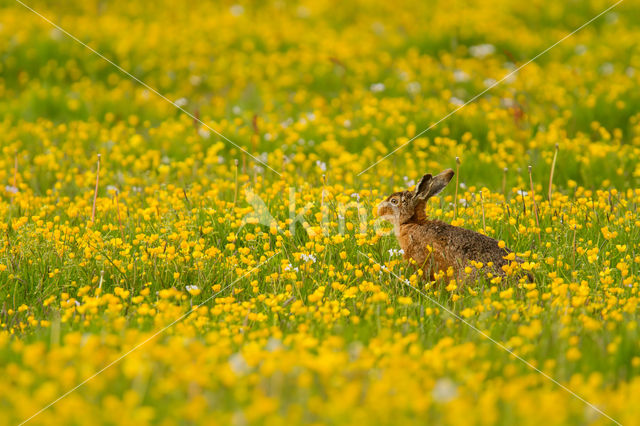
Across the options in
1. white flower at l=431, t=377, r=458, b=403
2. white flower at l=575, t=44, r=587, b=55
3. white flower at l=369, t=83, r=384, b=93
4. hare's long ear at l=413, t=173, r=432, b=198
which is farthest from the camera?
white flower at l=575, t=44, r=587, b=55

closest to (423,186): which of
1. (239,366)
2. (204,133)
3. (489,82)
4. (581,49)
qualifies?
(239,366)

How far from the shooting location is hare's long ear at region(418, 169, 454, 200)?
577cm

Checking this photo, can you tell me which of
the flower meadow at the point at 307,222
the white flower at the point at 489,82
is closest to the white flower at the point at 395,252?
the flower meadow at the point at 307,222

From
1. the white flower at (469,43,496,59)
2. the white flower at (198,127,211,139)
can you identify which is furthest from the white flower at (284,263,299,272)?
the white flower at (469,43,496,59)

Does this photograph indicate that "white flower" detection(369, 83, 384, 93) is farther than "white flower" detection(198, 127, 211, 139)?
Yes

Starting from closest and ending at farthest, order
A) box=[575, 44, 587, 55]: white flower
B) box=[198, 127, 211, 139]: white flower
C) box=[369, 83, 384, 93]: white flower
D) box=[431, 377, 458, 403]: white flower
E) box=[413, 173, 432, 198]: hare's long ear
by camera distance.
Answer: box=[431, 377, 458, 403]: white flower → box=[413, 173, 432, 198]: hare's long ear → box=[198, 127, 211, 139]: white flower → box=[369, 83, 384, 93]: white flower → box=[575, 44, 587, 55]: white flower

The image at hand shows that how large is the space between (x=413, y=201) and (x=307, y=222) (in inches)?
40.5

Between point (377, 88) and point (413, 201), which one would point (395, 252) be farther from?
point (377, 88)

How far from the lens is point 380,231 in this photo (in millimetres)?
6238

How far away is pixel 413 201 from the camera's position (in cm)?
584

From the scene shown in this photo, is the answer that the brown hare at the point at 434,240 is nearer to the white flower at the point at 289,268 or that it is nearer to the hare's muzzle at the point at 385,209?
the hare's muzzle at the point at 385,209

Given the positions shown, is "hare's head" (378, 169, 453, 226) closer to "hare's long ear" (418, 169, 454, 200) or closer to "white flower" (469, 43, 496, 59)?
"hare's long ear" (418, 169, 454, 200)

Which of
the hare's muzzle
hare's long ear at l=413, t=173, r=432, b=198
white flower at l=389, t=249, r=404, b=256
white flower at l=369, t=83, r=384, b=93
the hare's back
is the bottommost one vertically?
white flower at l=369, t=83, r=384, b=93

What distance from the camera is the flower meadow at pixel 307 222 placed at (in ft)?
11.8
